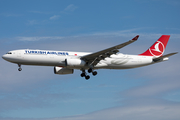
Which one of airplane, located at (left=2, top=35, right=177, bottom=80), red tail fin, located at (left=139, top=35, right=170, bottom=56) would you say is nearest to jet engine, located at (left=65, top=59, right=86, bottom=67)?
airplane, located at (left=2, top=35, right=177, bottom=80)

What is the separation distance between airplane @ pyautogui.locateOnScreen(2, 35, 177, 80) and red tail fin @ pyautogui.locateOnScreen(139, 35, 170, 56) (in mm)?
1308

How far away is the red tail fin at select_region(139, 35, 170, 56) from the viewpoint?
5753 centimetres

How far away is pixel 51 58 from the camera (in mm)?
50000

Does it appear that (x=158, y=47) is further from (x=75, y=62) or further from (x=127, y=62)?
(x=75, y=62)

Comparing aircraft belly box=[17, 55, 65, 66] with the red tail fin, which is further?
the red tail fin

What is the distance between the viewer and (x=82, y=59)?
5153 cm

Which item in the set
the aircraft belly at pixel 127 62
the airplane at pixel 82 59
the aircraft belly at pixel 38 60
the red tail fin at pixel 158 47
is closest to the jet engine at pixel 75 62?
the airplane at pixel 82 59

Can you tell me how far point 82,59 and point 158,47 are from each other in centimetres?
1492

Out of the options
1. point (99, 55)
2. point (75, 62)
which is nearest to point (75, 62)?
point (75, 62)

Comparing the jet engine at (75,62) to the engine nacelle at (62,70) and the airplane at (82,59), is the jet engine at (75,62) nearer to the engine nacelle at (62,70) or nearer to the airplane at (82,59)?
the airplane at (82,59)

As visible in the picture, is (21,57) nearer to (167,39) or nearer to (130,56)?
(130,56)

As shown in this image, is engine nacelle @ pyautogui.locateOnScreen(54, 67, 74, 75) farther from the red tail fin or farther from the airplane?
the red tail fin

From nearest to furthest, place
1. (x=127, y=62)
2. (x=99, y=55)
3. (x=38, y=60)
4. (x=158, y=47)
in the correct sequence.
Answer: (x=38, y=60) → (x=99, y=55) → (x=127, y=62) → (x=158, y=47)

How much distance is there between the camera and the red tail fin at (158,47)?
57531mm
